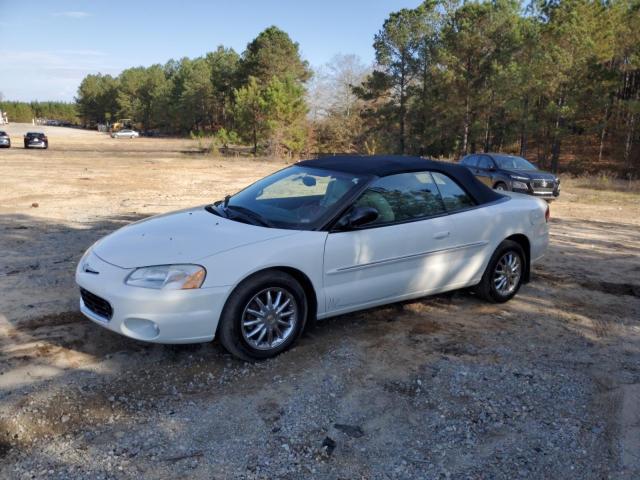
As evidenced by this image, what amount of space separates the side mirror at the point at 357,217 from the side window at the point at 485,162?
12987mm

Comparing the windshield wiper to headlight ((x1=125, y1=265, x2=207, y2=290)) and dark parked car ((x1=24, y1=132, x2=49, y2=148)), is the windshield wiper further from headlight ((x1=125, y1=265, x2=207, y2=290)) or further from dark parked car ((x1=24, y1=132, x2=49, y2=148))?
dark parked car ((x1=24, y1=132, x2=49, y2=148))

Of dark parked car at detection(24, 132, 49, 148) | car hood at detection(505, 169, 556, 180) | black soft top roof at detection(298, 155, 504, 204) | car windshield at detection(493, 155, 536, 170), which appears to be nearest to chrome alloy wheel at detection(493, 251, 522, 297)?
black soft top roof at detection(298, 155, 504, 204)

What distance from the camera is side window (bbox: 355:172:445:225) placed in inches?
176

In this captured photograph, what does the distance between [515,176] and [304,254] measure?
12.9m

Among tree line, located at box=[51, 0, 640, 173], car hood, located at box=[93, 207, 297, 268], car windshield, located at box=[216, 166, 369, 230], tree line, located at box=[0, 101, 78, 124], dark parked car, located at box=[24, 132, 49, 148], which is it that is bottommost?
car hood, located at box=[93, 207, 297, 268]

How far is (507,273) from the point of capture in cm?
545

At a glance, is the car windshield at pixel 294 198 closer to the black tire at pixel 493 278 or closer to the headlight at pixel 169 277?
the headlight at pixel 169 277

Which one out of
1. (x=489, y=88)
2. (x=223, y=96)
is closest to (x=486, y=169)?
(x=489, y=88)

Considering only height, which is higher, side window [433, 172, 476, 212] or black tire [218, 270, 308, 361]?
side window [433, 172, 476, 212]

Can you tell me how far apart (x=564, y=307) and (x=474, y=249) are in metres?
1.26

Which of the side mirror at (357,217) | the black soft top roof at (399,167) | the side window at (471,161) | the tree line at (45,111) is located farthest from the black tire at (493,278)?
the tree line at (45,111)

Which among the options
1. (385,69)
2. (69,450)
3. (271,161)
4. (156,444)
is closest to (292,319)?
(156,444)

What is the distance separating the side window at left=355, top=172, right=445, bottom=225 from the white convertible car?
0.03ft

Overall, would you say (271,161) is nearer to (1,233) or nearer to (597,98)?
(597,98)
